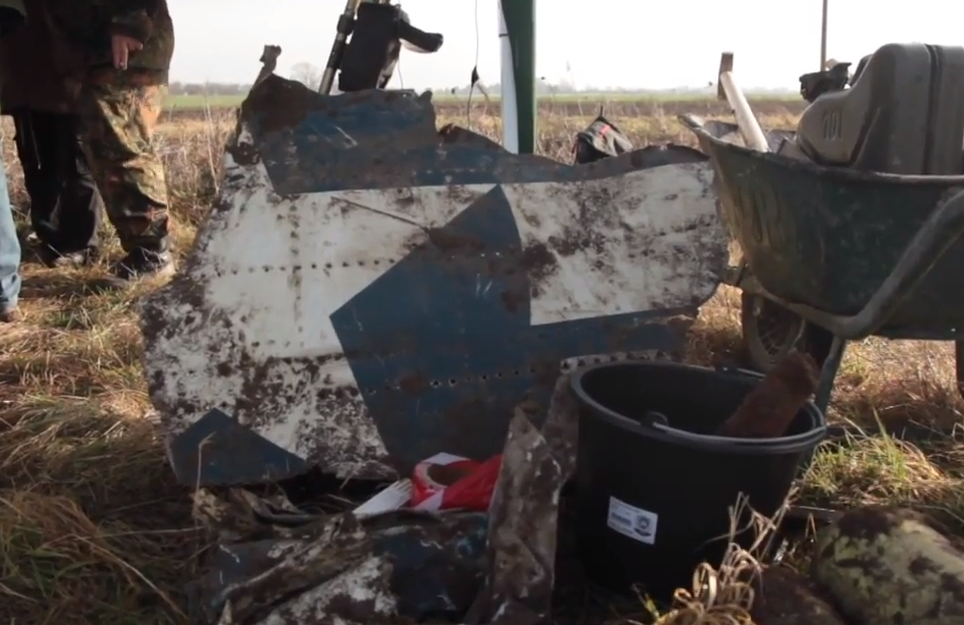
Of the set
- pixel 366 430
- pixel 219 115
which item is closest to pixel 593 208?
pixel 366 430

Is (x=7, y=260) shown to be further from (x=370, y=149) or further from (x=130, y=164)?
(x=370, y=149)

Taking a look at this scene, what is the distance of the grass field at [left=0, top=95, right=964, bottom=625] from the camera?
6.40 ft

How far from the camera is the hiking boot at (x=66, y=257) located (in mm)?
4418

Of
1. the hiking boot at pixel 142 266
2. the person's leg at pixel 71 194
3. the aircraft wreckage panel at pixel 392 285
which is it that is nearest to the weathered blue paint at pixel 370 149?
the aircraft wreckage panel at pixel 392 285

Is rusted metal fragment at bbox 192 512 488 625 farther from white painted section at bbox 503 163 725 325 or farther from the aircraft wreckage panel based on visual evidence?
white painted section at bbox 503 163 725 325

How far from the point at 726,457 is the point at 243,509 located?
1.03 meters

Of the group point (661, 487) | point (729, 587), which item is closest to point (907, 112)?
point (661, 487)

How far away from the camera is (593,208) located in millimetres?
2359

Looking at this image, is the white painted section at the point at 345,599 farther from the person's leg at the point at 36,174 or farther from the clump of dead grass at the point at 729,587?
the person's leg at the point at 36,174

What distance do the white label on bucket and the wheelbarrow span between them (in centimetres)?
72

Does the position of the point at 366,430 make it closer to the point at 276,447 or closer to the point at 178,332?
the point at 276,447

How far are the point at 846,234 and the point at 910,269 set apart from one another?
0.30 m

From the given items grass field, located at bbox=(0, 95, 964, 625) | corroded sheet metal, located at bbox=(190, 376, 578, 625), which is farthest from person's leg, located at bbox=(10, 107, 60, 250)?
corroded sheet metal, located at bbox=(190, 376, 578, 625)

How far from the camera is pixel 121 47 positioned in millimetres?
3533
